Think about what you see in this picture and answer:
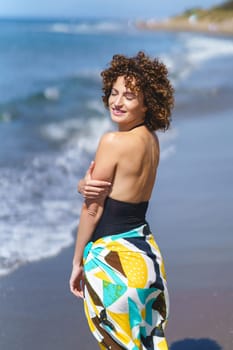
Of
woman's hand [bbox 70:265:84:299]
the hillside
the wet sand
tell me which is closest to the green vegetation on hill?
the hillside

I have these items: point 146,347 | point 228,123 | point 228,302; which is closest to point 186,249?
point 228,302

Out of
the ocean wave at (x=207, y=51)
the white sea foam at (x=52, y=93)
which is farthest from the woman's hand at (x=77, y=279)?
the ocean wave at (x=207, y=51)

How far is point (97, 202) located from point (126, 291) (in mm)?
374

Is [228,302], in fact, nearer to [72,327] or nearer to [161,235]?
[72,327]

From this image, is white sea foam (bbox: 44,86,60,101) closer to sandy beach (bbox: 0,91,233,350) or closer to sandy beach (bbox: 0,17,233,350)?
sandy beach (bbox: 0,17,233,350)

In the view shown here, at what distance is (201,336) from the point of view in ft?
12.2

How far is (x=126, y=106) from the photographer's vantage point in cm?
262

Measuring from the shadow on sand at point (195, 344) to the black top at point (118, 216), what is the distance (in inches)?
51.6

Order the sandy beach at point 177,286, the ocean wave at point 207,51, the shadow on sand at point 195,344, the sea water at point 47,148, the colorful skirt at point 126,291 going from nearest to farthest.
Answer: the colorful skirt at point 126,291
the shadow on sand at point 195,344
the sandy beach at point 177,286
the sea water at point 47,148
the ocean wave at point 207,51

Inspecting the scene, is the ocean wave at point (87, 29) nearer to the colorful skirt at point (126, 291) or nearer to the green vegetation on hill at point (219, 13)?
the green vegetation on hill at point (219, 13)

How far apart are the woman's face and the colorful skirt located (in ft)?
1.44

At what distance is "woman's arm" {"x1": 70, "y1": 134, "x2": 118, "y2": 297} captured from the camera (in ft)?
8.31

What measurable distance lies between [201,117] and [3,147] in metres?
4.00

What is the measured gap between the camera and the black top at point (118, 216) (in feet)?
8.46
